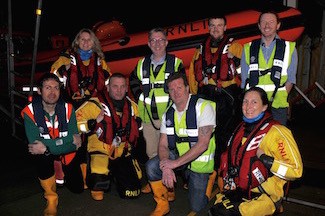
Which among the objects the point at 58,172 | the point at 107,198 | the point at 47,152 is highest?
the point at 47,152

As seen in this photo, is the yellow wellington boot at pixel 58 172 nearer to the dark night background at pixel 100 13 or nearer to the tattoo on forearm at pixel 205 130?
the tattoo on forearm at pixel 205 130

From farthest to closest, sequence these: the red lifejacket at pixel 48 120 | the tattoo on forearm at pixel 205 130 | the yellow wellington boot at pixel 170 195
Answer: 1. the yellow wellington boot at pixel 170 195
2. the red lifejacket at pixel 48 120
3. the tattoo on forearm at pixel 205 130

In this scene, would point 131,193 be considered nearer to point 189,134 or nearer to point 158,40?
point 189,134

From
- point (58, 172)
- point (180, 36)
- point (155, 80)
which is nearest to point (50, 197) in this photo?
point (58, 172)

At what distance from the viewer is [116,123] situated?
3414 mm

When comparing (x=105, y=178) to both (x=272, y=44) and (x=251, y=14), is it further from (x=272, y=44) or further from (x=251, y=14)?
(x=251, y=14)

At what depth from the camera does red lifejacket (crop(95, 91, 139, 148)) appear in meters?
3.38

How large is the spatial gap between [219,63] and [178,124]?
2.69 ft

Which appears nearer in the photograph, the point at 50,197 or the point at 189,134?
the point at 189,134

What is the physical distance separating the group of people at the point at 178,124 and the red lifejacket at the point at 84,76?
0.04 feet

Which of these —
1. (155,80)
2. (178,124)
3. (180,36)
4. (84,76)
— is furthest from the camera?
(180,36)

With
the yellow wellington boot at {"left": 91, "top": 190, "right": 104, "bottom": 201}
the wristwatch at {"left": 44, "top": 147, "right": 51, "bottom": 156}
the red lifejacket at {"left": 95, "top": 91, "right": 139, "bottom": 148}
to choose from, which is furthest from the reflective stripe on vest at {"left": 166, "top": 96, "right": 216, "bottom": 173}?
the wristwatch at {"left": 44, "top": 147, "right": 51, "bottom": 156}

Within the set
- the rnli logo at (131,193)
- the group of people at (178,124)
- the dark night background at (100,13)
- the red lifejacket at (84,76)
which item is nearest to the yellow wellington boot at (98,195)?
the group of people at (178,124)

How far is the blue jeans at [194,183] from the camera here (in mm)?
2977
